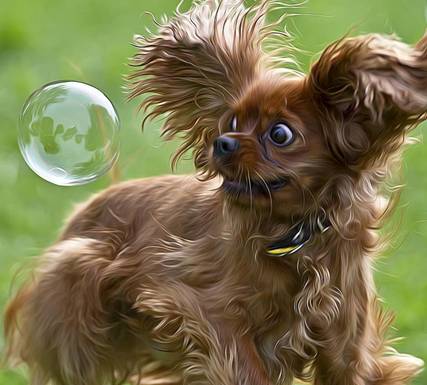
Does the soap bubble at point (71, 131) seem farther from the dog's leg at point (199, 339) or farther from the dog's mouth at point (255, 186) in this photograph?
the dog's mouth at point (255, 186)

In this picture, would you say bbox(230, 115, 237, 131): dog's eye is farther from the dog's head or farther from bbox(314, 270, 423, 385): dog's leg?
bbox(314, 270, 423, 385): dog's leg

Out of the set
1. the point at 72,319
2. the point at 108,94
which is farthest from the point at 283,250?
the point at 108,94

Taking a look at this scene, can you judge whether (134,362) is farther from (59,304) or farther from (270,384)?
(270,384)

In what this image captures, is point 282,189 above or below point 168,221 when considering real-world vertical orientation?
above

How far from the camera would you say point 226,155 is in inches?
187

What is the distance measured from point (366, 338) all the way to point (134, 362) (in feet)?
3.74

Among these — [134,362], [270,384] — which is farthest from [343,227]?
[134,362]

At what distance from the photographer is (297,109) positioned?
4871 millimetres

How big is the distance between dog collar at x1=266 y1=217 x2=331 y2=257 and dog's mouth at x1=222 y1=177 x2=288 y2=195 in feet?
0.78

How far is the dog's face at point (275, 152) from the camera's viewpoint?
15.6ft

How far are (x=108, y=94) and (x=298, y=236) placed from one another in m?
5.02

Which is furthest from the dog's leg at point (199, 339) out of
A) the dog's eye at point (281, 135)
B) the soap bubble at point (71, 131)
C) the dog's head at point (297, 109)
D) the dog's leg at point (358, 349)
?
the dog's eye at point (281, 135)

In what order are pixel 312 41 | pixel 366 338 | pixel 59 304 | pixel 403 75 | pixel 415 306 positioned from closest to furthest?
pixel 403 75, pixel 366 338, pixel 59 304, pixel 415 306, pixel 312 41

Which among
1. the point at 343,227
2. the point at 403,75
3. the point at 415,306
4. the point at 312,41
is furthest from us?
the point at 312,41
